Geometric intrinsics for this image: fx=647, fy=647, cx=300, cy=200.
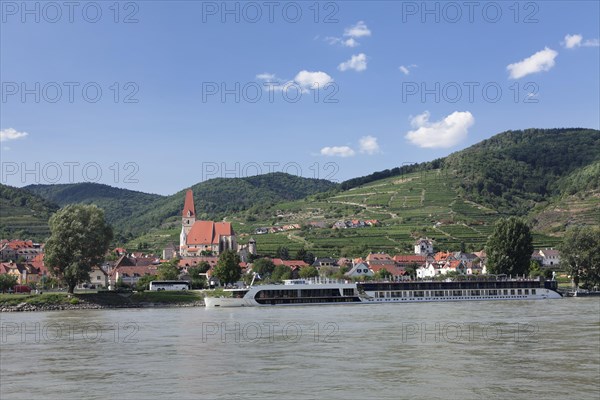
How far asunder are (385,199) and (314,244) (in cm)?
4833

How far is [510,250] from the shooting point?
76.4m

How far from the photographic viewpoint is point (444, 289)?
61406 millimetres

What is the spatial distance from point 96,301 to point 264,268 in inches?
1299

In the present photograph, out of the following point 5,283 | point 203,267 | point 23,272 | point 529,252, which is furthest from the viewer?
point 203,267

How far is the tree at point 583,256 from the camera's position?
2837 inches

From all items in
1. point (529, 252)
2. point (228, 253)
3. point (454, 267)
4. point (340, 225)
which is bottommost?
point (454, 267)

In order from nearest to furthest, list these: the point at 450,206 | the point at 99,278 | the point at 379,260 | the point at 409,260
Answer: the point at 99,278 → the point at 379,260 → the point at 409,260 → the point at 450,206

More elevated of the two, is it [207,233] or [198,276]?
[207,233]

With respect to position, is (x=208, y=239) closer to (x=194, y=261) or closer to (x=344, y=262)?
(x=194, y=261)

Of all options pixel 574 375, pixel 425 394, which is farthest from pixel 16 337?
pixel 574 375

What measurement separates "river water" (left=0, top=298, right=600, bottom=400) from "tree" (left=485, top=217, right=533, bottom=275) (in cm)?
4202

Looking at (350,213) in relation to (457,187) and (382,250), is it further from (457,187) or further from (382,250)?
(382,250)

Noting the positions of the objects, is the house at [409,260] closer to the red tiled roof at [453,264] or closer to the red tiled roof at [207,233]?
the red tiled roof at [453,264]

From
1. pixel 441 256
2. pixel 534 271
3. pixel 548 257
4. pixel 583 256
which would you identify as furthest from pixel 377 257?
pixel 583 256
